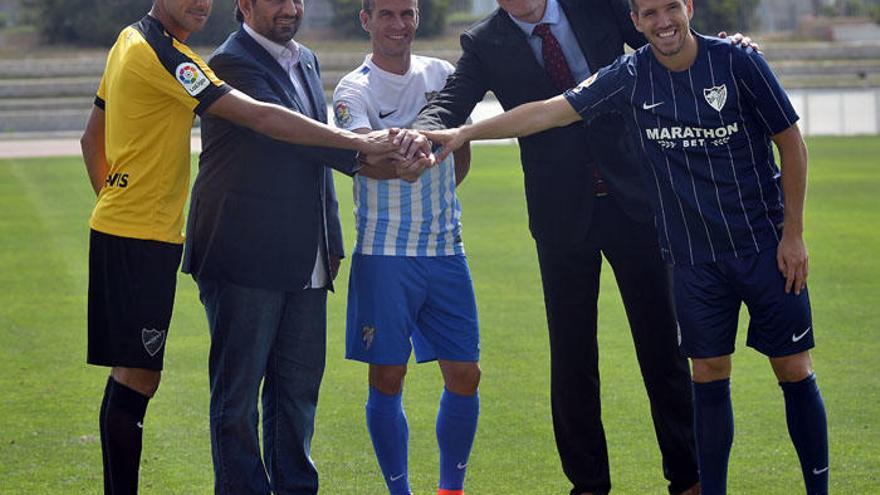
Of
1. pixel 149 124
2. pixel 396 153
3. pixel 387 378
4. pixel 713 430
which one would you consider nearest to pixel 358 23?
pixel 387 378

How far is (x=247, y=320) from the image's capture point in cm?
533

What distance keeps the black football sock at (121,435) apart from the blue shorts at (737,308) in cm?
193

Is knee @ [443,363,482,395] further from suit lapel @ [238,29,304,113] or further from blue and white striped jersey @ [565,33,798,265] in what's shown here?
suit lapel @ [238,29,304,113]

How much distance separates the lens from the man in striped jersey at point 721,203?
504cm

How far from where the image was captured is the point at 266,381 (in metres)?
5.57

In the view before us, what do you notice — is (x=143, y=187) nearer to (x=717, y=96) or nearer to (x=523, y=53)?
(x=523, y=53)

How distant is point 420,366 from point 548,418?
1498 millimetres

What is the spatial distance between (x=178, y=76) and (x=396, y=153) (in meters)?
0.83

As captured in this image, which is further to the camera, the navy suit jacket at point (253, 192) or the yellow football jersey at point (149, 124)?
the navy suit jacket at point (253, 192)

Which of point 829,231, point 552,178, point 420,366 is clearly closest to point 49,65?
point 829,231

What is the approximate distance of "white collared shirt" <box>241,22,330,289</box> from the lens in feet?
17.7

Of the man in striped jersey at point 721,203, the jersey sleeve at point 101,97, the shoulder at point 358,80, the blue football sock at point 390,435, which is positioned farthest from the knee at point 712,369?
the jersey sleeve at point 101,97

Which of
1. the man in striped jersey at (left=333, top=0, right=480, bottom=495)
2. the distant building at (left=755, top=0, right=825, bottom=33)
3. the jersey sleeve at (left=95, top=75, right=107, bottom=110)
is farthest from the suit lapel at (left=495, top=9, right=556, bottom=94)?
the distant building at (left=755, top=0, right=825, bottom=33)

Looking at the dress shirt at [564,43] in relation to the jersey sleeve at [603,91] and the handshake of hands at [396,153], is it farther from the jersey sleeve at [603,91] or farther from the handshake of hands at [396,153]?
the handshake of hands at [396,153]
